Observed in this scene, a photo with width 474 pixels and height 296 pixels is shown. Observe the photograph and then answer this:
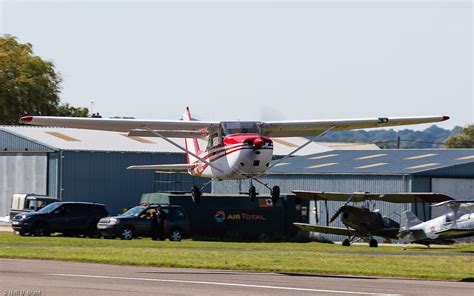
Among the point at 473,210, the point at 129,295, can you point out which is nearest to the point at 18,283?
the point at 129,295

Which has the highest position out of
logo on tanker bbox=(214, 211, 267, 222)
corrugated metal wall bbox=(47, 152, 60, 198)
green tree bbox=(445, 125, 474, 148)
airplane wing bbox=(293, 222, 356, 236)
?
green tree bbox=(445, 125, 474, 148)

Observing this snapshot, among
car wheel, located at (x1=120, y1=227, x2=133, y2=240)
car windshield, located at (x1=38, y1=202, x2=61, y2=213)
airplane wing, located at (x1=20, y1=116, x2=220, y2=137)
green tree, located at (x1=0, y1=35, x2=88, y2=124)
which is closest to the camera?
airplane wing, located at (x1=20, y1=116, x2=220, y2=137)

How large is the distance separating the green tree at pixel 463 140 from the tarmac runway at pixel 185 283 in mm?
137603

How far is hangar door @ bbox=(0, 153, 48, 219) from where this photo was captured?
2296 inches

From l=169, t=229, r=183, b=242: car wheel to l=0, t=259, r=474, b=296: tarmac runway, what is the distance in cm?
1815

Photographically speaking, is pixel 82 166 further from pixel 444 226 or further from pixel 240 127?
pixel 240 127

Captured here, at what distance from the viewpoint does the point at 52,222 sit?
46156 millimetres

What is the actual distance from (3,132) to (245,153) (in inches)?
1290

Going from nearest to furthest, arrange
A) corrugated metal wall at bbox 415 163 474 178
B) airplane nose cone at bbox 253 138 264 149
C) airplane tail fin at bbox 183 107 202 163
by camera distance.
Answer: airplane nose cone at bbox 253 138 264 149
airplane tail fin at bbox 183 107 202 163
corrugated metal wall at bbox 415 163 474 178

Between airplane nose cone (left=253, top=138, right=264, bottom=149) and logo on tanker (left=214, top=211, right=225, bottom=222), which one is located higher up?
airplane nose cone (left=253, top=138, right=264, bottom=149)

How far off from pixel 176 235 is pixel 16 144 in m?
18.0

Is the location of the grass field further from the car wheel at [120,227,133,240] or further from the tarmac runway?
the car wheel at [120,227,133,240]

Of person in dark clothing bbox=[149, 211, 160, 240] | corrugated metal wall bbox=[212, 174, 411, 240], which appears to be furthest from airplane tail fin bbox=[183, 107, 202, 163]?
corrugated metal wall bbox=[212, 174, 411, 240]

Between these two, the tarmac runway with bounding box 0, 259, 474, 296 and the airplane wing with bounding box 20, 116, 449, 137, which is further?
the airplane wing with bounding box 20, 116, 449, 137
